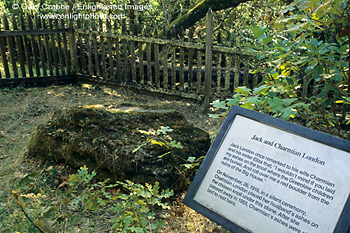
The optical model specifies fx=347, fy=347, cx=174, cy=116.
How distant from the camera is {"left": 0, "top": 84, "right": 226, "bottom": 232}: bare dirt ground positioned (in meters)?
3.38

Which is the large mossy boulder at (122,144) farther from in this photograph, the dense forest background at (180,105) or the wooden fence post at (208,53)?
the wooden fence post at (208,53)

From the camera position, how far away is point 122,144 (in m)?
3.79

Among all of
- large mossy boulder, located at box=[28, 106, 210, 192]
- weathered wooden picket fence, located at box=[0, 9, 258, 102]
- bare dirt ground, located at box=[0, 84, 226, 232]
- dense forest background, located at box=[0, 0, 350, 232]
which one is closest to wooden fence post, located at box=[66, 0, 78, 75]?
weathered wooden picket fence, located at box=[0, 9, 258, 102]

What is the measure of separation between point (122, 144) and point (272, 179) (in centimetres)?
196

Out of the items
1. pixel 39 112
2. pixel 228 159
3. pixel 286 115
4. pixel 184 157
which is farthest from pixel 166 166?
pixel 39 112

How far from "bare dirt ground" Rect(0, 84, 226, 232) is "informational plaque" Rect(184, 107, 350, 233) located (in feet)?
3.32

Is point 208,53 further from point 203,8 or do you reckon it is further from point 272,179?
point 272,179

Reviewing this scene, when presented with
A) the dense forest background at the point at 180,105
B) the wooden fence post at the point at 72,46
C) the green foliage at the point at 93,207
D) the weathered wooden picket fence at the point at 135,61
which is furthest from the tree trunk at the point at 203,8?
the green foliage at the point at 93,207

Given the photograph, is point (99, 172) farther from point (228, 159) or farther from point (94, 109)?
point (228, 159)

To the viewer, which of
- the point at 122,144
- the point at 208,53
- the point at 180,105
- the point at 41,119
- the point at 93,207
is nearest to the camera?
the point at 93,207

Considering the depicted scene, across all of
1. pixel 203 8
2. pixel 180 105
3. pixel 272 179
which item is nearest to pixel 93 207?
pixel 272 179

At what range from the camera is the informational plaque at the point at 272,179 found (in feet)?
6.84

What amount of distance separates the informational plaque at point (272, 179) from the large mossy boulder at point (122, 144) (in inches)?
39.6

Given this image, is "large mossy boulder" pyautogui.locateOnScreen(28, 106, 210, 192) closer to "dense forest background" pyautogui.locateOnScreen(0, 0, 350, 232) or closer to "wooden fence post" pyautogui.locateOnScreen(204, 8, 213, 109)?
"dense forest background" pyautogui.locateOnScreen(0, 0, 350, 232)
